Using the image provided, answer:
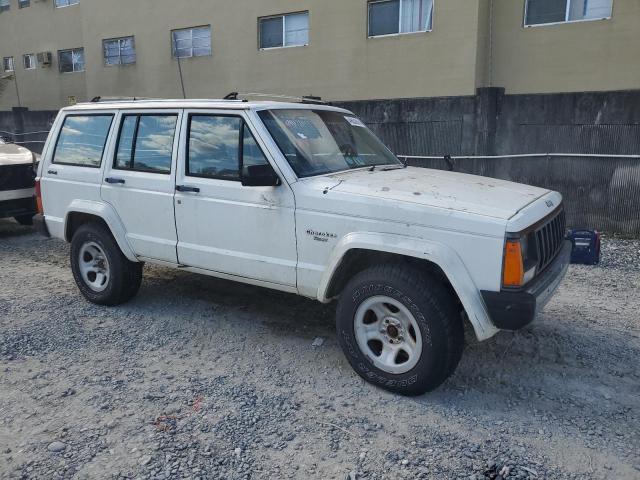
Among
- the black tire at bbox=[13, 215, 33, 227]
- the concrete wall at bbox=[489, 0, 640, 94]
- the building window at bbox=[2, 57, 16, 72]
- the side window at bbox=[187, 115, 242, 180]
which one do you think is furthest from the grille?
the building window at bbox=[2, 57, 16, 72]

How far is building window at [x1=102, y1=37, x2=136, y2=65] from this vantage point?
17938 mm

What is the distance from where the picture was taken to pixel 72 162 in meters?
5.26

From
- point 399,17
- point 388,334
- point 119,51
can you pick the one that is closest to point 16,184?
point 388,334

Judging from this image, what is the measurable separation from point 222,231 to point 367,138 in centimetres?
162

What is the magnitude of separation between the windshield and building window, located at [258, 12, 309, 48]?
10484 mm

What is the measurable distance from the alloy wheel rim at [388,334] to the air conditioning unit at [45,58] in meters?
22.7

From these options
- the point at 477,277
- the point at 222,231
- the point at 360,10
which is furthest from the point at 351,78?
the point at 477,277

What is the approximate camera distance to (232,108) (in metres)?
4.22

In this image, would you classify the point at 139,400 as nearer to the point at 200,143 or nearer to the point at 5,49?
the point at 200,143

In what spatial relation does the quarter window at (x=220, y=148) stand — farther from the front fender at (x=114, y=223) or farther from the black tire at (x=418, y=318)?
the black tire at (x=418, y=318)

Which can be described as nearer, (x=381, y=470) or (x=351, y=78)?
(x=381, y=470)

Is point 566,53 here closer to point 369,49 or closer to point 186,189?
point 369,49

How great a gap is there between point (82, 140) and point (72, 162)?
244 millimetres

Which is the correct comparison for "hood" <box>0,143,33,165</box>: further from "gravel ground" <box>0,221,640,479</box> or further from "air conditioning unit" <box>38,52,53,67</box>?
"air conditioning unit" <box>38,52,53,67</box>
